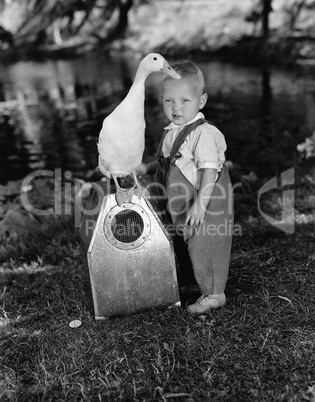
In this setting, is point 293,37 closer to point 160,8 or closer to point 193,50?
point 193,50

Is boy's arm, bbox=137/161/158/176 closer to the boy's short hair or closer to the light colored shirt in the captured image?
the light colored shirt

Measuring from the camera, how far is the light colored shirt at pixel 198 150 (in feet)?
8.86

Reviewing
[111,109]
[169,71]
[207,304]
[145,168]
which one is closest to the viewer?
[169,71]

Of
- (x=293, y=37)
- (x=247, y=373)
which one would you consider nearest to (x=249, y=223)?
(x=247, y=373)

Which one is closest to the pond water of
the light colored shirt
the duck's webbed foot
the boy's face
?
the light colored shirt

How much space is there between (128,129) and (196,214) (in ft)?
2.06

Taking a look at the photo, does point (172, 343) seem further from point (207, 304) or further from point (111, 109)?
point (111, 109)

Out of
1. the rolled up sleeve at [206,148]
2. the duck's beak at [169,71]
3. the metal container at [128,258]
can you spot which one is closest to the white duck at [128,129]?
the duck's beak at [169,71]

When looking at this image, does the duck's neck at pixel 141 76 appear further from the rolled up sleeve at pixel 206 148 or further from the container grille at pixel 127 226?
the container grille at pixel 127 226

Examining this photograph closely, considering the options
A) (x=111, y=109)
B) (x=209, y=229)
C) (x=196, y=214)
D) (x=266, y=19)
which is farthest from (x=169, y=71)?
(x=266, y=19)

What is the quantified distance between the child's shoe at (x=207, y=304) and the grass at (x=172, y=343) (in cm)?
6

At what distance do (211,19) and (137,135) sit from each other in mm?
16148

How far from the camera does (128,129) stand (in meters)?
2.46

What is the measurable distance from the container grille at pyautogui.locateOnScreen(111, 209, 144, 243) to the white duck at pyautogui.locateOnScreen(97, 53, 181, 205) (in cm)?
25
